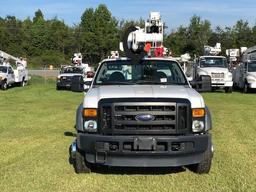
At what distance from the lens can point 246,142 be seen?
1097cm

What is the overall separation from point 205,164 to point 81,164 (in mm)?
1821

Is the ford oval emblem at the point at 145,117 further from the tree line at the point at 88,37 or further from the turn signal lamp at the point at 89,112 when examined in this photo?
the tree line at the point at 88,37

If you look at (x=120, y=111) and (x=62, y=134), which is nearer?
(x=120, y=111)

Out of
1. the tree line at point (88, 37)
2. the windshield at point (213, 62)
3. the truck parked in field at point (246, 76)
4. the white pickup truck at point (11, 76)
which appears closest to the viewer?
the truck parked in field at point (246, 76)

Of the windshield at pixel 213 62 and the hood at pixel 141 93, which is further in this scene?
the windshield at pixel 213 62

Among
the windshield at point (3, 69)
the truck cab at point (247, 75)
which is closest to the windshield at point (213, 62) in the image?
the truck cab at point (247, 75)

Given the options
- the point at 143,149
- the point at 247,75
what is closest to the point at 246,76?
the point at 247,75

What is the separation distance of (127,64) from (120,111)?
202 cm

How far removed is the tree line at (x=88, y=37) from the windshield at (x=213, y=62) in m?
43.9

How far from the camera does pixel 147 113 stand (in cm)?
721

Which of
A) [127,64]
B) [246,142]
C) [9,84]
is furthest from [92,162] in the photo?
[9,84]

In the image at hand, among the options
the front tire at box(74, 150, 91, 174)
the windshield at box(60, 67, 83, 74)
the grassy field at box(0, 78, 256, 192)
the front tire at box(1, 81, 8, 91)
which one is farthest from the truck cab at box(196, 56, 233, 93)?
the front tire at box(74, 150, 91, 174)

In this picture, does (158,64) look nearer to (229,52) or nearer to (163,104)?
(163,104)

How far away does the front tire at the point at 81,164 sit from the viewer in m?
7.72
